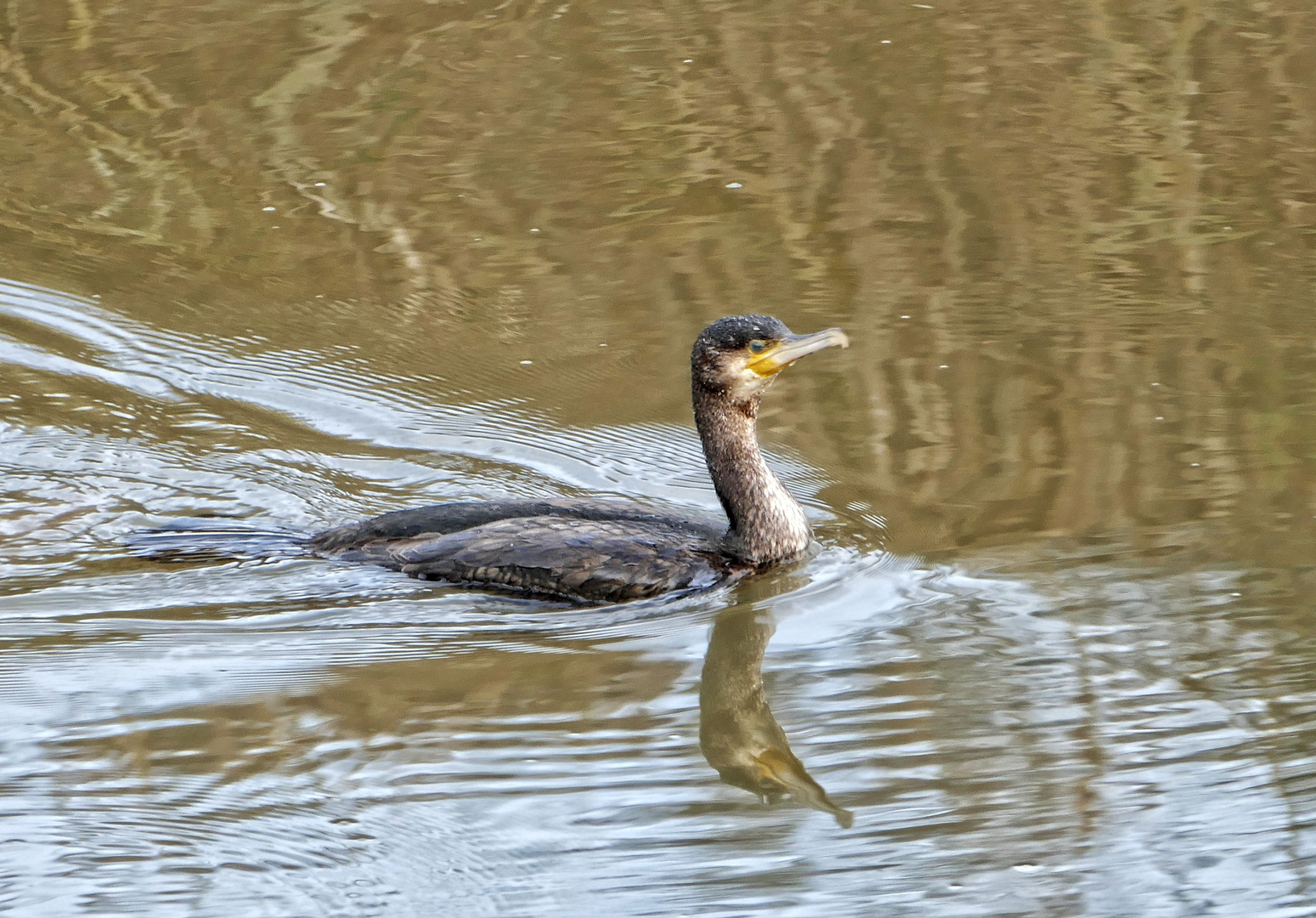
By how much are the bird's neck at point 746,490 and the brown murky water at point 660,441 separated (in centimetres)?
21

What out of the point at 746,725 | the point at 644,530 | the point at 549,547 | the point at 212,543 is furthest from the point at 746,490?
the point at 212,543

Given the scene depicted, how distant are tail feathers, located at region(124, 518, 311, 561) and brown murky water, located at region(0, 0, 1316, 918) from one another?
10 centimetres

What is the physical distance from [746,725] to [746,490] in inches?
49.5

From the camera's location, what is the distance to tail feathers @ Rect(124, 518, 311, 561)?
6.13 meters

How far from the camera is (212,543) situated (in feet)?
20.2

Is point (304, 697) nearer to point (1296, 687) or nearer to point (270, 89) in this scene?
point (1296, 687)

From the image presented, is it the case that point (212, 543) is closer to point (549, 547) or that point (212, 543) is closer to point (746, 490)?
point (549, 547)

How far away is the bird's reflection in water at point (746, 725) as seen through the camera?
454 cm

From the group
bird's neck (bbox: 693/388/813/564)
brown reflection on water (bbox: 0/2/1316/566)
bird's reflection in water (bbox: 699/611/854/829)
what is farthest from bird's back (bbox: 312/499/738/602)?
brown reflection on water (bbox: 0/2/1316/566)

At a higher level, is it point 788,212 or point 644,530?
point 788,212

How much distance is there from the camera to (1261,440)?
21.6 ft

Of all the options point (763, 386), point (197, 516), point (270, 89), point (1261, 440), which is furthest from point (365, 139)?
point (1261, 440)

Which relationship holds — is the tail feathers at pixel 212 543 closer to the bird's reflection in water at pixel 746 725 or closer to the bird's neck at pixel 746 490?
the bird's neck at pixel 746 490

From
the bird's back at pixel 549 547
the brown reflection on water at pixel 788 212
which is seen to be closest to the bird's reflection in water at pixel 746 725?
the bird's back at pixel 549 547
